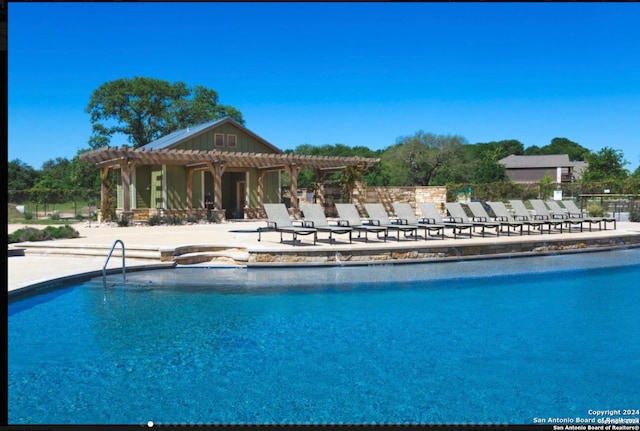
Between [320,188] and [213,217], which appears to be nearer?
[213,217]

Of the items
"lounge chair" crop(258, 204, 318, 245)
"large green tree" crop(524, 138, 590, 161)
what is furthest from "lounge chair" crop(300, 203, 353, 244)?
"large green tree" crop(524, 138, 590, 161)

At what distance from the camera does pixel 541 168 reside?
70312mm

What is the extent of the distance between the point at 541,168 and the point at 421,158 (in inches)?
991

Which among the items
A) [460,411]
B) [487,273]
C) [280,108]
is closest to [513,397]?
[460,411]

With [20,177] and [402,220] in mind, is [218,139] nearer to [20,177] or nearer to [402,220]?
[402,220]

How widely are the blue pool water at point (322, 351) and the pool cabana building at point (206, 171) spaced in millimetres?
13206

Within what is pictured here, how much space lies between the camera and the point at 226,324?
6.21 meters

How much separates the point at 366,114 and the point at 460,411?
147ft

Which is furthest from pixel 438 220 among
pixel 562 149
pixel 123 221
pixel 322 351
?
pixel 562 149

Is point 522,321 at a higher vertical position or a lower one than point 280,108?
lower

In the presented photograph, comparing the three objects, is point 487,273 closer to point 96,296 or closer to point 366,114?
Result: point 96,296

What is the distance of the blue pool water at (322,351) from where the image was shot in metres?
3.99

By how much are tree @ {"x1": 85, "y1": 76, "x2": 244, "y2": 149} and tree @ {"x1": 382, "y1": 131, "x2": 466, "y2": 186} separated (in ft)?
67.8

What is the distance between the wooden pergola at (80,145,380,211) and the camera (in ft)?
66.3
